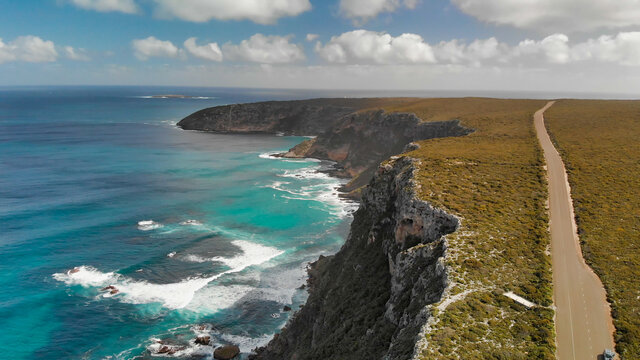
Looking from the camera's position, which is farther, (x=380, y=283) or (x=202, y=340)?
(x=202, y=340)

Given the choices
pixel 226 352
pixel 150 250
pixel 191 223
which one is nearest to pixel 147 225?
pixel 191 223

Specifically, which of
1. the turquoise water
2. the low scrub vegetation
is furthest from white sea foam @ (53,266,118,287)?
the low scrub vegetation

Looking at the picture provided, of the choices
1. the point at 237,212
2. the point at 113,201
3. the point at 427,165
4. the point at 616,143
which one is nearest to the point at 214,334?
the point at 427,165

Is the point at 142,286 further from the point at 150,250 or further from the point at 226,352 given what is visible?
the point at 226,352

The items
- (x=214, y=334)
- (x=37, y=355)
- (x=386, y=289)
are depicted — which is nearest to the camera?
(x=386, y=289)

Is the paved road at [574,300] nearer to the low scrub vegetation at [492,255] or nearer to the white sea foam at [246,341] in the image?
the low scrub vegetation at [492,255]

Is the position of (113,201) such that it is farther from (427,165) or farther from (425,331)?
(425,331)
